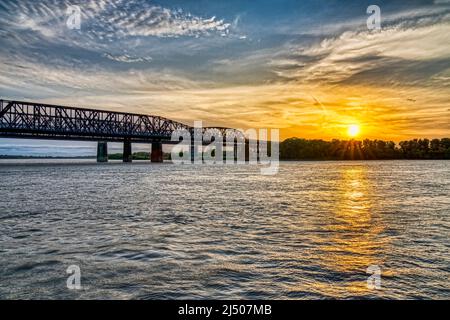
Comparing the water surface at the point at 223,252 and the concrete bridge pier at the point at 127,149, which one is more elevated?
the concrete bridge pier at the point at 127,149

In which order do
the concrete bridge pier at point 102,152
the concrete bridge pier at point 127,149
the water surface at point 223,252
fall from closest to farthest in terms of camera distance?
the water surface at point 223,252, the concrete bridge pier at point 127,149, the concrete bridge pier at point 102,152

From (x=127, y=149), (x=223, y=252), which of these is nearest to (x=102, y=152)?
(x=127, y=149)

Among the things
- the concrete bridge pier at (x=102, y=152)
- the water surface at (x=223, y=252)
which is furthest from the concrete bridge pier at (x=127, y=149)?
the water surface at (x=223, y=252)

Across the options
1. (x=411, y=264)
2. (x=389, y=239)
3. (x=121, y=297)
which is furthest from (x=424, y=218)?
(x=121, y=297)

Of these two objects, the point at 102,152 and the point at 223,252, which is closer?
the point at 223,252

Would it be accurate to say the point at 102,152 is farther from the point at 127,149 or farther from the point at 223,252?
the point at 223,252

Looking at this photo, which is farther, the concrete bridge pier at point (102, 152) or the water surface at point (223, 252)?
the concrete bridge pier at point (102, 152)

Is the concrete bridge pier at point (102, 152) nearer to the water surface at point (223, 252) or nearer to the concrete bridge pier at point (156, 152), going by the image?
the concrete bridge pier at point (156, 152)

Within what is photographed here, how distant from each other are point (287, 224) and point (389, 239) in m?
4.51

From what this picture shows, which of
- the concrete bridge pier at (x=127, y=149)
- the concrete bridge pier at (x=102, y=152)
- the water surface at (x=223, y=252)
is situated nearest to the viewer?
the water surface at (x=223, y=252)

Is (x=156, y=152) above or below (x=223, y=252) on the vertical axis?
above

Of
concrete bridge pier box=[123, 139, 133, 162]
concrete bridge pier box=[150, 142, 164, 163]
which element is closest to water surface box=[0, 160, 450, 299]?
concrete bridge pier box=[123, 139, 133, 162]
